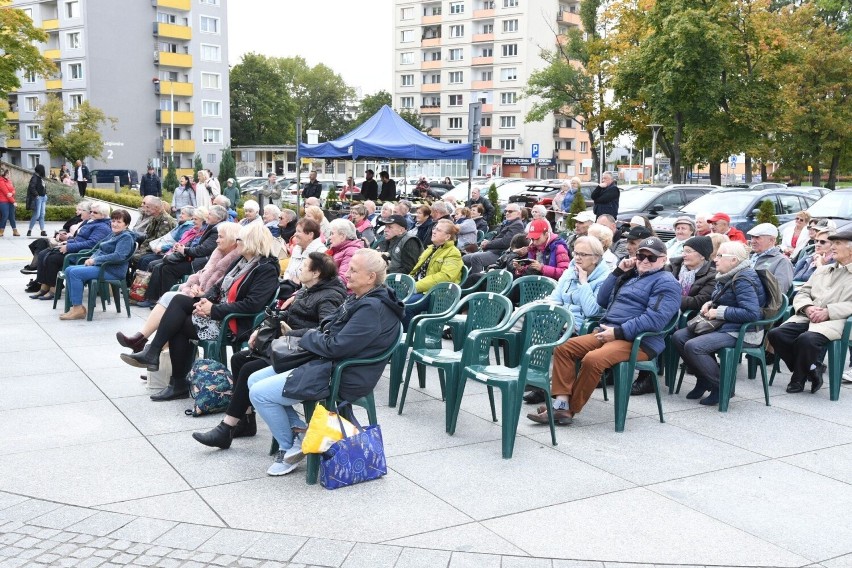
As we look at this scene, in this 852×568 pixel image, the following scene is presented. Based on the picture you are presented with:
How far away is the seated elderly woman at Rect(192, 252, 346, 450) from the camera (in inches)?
230

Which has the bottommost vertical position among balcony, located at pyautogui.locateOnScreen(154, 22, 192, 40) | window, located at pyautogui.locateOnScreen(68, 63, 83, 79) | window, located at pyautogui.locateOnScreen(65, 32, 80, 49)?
window, located at pyautogui.locateOnScreen(68, 63, 83, 79)

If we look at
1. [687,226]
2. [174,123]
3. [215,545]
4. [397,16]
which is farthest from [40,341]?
[397,16]

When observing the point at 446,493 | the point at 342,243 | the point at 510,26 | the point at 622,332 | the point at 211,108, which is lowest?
the point at 446,493

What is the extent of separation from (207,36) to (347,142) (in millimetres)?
62269

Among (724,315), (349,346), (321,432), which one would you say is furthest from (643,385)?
(321,432)

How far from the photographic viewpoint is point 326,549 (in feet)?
14.2

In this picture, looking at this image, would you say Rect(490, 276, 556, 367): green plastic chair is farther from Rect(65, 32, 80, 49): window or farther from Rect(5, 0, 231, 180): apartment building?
Rect(65, 32, 80, 49): window

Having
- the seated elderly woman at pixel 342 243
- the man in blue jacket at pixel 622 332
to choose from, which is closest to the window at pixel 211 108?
the seated elderly woman at pixel 342 243

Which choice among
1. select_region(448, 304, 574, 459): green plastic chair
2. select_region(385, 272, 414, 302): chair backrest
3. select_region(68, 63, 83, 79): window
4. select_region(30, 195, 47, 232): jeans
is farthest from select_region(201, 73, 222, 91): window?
select_region(448, 304, 574, 459): green plastic chair

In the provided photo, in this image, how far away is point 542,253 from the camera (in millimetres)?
9492

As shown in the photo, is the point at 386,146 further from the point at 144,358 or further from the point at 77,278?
the point at 144,358

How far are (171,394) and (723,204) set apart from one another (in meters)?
12.8

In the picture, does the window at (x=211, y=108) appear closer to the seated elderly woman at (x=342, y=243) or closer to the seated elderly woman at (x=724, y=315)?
the seated elderly woman at (x=342, y=243)

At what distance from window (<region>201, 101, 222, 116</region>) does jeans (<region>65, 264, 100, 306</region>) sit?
70.3m
